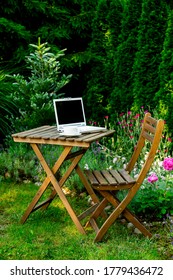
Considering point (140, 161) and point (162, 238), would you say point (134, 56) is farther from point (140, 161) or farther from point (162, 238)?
point (162, 238)

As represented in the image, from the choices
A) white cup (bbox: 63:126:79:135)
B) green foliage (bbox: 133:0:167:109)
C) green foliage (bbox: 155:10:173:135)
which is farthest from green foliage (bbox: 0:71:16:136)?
white cup (bbox: 63:126:79:135)

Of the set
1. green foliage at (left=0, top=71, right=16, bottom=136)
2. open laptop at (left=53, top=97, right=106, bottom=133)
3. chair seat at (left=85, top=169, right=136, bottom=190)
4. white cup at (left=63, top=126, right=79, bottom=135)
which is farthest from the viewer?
green foliage at (left=0, top=71, right=16, bottom=136)

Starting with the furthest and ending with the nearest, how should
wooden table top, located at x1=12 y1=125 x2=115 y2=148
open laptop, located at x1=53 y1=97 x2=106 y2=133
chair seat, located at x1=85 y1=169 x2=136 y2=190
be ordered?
open laptop, located at x1=53 y1=97 x2=106 y2=133 < wooden table top, located at x1=12 y1=125 x2=115 y2=148 < chair seat, located at x1=85 y1=169 x2=136 y2=190

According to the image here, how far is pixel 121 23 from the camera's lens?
7906 mm

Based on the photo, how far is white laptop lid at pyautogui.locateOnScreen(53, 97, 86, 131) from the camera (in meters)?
4.98

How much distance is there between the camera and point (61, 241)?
15.3 ft

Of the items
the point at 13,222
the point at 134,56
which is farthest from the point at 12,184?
the point at 134,56

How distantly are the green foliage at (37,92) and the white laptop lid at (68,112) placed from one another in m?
2.12

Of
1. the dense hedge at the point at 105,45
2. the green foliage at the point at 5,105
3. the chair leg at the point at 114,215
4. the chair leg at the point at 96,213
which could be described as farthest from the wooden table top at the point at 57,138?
the green foliage at the point at 5,105

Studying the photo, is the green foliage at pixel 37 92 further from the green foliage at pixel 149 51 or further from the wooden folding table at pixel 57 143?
the wooden folding table at pixel 57 143

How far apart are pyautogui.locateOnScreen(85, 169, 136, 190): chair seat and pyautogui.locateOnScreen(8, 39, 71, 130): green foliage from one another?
8.54ft

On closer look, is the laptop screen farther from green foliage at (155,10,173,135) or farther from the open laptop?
green foliage at (155,10,173,135)

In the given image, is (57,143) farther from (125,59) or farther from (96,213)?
(125,59)

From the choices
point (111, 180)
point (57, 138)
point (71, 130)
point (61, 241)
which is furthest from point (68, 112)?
point (61, 241)
